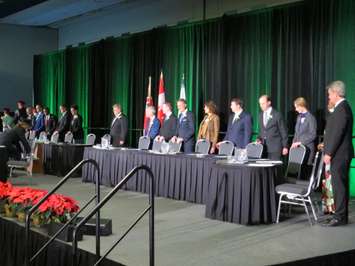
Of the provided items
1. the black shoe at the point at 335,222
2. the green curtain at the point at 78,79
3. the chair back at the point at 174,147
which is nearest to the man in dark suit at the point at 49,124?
the green curtain at the point at 78,79

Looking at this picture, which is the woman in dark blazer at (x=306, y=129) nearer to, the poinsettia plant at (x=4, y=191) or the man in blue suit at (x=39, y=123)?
the poinsettia plant at (x=4, y=191)

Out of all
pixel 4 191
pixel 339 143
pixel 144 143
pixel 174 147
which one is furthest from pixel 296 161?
pixel 144 143

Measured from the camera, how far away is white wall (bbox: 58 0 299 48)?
36.9 feet

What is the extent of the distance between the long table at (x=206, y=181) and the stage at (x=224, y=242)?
0.14 meters

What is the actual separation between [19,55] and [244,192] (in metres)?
13.0

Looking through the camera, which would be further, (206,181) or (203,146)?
(203,146)

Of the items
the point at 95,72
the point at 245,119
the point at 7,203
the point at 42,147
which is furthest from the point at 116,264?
the point at 95,72

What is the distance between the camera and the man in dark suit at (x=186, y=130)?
8719 mm

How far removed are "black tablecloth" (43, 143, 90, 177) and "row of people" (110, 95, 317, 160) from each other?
1581 millimetres

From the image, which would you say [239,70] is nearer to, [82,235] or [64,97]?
[82,235]

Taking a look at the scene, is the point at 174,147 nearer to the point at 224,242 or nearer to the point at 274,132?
the point at 274,132

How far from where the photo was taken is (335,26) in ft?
28.0

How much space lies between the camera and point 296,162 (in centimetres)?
645

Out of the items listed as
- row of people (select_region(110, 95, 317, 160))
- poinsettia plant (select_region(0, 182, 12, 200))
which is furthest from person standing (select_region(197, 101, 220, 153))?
poinsettia plant (select_region(0, 182, 12, 200))
